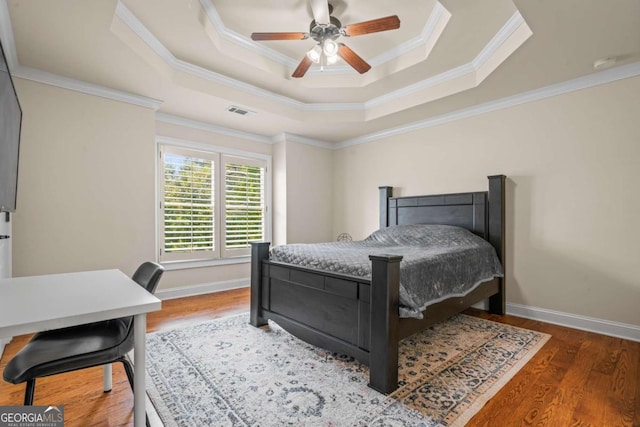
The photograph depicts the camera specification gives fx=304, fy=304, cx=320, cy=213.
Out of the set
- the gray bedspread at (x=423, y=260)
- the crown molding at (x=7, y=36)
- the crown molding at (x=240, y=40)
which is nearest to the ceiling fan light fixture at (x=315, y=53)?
the crown molding at (x=240, y=40)

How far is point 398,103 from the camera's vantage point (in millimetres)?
3873

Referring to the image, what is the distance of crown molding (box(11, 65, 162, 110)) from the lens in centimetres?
283

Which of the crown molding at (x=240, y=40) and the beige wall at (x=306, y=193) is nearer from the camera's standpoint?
the crown molding at (x=240, y=40)

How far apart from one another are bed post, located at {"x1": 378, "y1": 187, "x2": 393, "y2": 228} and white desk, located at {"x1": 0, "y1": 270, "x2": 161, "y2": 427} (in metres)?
3.52

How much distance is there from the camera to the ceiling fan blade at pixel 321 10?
2254 millimetres

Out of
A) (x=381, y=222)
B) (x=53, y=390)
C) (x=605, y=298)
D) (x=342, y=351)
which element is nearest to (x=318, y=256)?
(x=342, y=351)

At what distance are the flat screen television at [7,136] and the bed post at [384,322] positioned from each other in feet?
7.68

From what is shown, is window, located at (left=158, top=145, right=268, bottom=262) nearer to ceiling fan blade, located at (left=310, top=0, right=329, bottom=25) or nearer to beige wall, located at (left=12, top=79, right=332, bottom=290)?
beige wall, located at (left=12, top=79, right=332, bottom=290)

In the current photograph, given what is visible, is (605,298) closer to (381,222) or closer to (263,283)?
(381,222)

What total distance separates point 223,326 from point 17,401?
1440 millimetres

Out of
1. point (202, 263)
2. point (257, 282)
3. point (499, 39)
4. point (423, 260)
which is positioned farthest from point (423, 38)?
point (202, 263)

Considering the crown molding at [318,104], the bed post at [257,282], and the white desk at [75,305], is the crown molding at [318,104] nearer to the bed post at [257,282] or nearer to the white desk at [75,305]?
the bed post at [257,282]

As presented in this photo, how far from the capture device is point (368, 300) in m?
1.98

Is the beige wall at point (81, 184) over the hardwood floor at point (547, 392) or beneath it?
over
